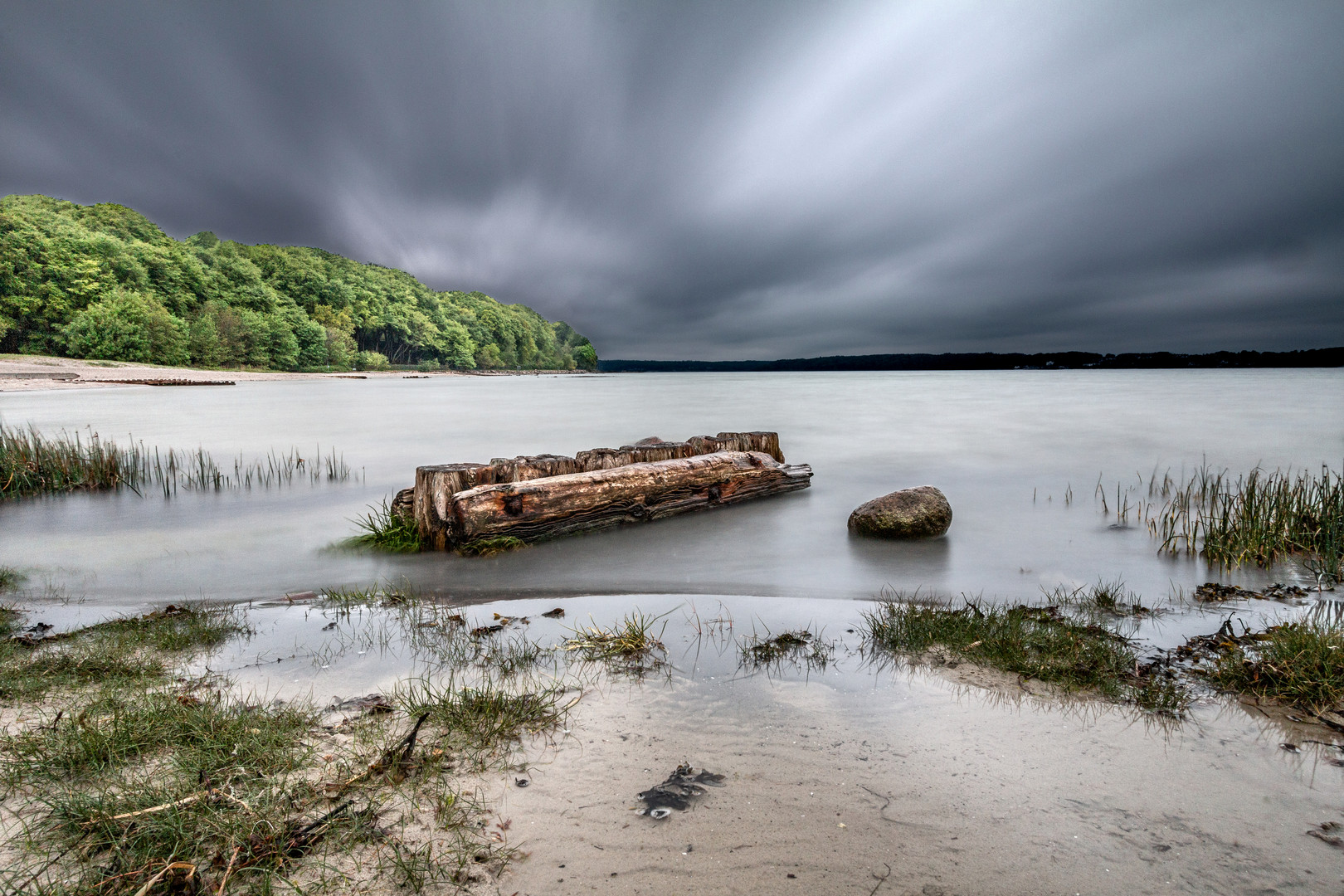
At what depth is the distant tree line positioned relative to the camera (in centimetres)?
5191

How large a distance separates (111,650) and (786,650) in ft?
13.8

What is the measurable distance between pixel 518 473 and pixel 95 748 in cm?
460

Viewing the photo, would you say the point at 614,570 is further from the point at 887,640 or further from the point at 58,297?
the point at 58,297

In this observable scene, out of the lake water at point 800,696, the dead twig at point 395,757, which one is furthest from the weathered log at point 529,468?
the dead twig at point 395,757

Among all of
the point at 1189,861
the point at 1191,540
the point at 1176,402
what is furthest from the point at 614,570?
the point at 1176,402

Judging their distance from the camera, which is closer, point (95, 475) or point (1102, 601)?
point (1102, 601)

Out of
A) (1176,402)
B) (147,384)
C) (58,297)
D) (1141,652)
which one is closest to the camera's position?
(1141,652)

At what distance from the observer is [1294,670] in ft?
10.5

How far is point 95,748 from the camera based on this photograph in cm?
246

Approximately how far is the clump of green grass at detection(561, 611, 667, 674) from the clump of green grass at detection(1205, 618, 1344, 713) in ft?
10.5

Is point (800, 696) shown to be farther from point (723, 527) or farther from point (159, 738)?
point (723, 527)

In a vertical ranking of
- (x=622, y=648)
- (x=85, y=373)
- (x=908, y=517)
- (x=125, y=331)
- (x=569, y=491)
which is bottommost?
(x=622, y=648)

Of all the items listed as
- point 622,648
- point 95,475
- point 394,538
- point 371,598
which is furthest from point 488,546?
point 95,475

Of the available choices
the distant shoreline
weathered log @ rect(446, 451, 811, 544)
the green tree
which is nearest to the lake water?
weathered log @ rect(446, 451, 811, 544)
